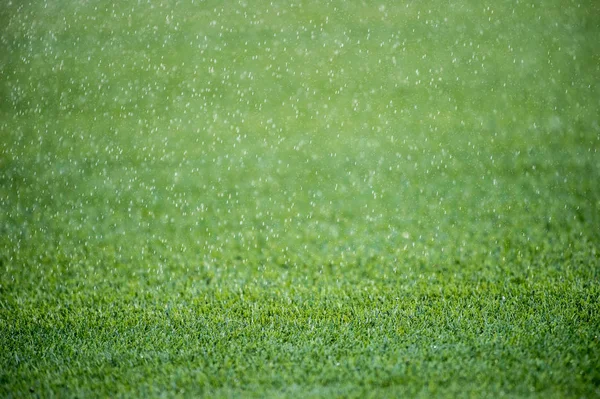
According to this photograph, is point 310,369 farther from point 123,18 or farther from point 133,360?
point 123,18

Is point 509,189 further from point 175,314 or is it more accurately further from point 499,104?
point 175,314

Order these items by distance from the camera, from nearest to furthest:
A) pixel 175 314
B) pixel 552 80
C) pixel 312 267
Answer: pixel 175 314 < pixel 312 267 < pixel 552 80

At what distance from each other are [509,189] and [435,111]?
114 cm

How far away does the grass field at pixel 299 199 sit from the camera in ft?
9.53

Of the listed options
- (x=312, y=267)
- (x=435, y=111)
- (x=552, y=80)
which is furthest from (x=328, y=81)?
(x=312, y=267)

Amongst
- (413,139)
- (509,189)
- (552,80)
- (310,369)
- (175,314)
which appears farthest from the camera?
(552,80)

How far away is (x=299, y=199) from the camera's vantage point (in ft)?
15.7

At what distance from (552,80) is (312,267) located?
302 cm

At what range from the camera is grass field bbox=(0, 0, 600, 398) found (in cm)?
291

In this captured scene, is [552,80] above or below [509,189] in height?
above

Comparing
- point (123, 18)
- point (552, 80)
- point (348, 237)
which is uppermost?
point (123, 18)

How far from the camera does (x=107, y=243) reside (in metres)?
4.30

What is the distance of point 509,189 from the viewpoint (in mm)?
4734

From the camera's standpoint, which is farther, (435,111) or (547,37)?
(547,37)
